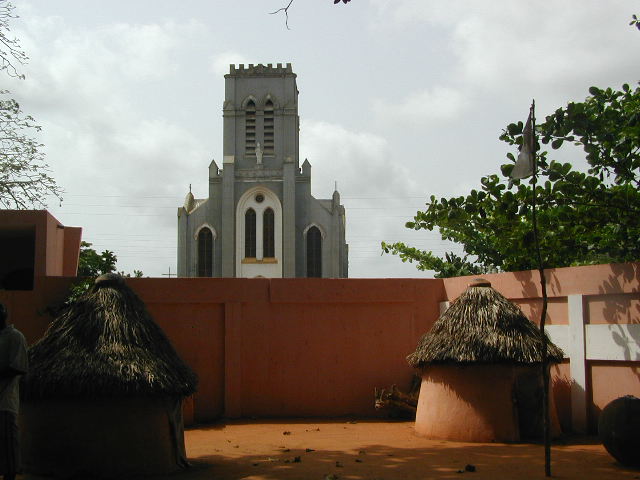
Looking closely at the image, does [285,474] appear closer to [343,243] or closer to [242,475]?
[242,475]

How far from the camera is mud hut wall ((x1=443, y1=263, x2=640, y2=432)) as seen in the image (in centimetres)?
959

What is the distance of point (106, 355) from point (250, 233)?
A: 121 feet

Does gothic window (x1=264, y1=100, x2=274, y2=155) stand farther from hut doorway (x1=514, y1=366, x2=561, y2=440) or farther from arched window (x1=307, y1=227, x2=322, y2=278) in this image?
hut doorway (x1=514, y1=366, x2=561, y2=440)

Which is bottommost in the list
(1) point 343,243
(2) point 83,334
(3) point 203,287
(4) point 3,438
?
(4) point 3,438

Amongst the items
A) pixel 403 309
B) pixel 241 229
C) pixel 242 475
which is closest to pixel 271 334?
pixel 403 309

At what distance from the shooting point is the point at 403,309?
13.1 m

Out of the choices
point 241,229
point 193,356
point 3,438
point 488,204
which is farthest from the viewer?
point 241,229

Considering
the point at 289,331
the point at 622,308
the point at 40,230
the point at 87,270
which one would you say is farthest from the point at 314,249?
the point at 622,308

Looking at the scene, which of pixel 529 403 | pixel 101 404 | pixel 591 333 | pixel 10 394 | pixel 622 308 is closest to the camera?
pixel 10 394

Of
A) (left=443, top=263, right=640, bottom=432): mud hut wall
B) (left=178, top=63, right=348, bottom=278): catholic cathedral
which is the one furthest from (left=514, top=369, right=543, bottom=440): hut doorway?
(left=178, top=63, right=348, bottom=278): catholic cathedral

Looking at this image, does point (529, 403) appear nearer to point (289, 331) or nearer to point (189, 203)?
point (289, 331)

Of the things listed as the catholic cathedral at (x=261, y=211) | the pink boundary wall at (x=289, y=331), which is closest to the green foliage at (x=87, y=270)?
the pink boundary wall at (x=289, y=331)

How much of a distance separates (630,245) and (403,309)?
11.9ft

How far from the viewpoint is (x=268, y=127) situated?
152 ft
